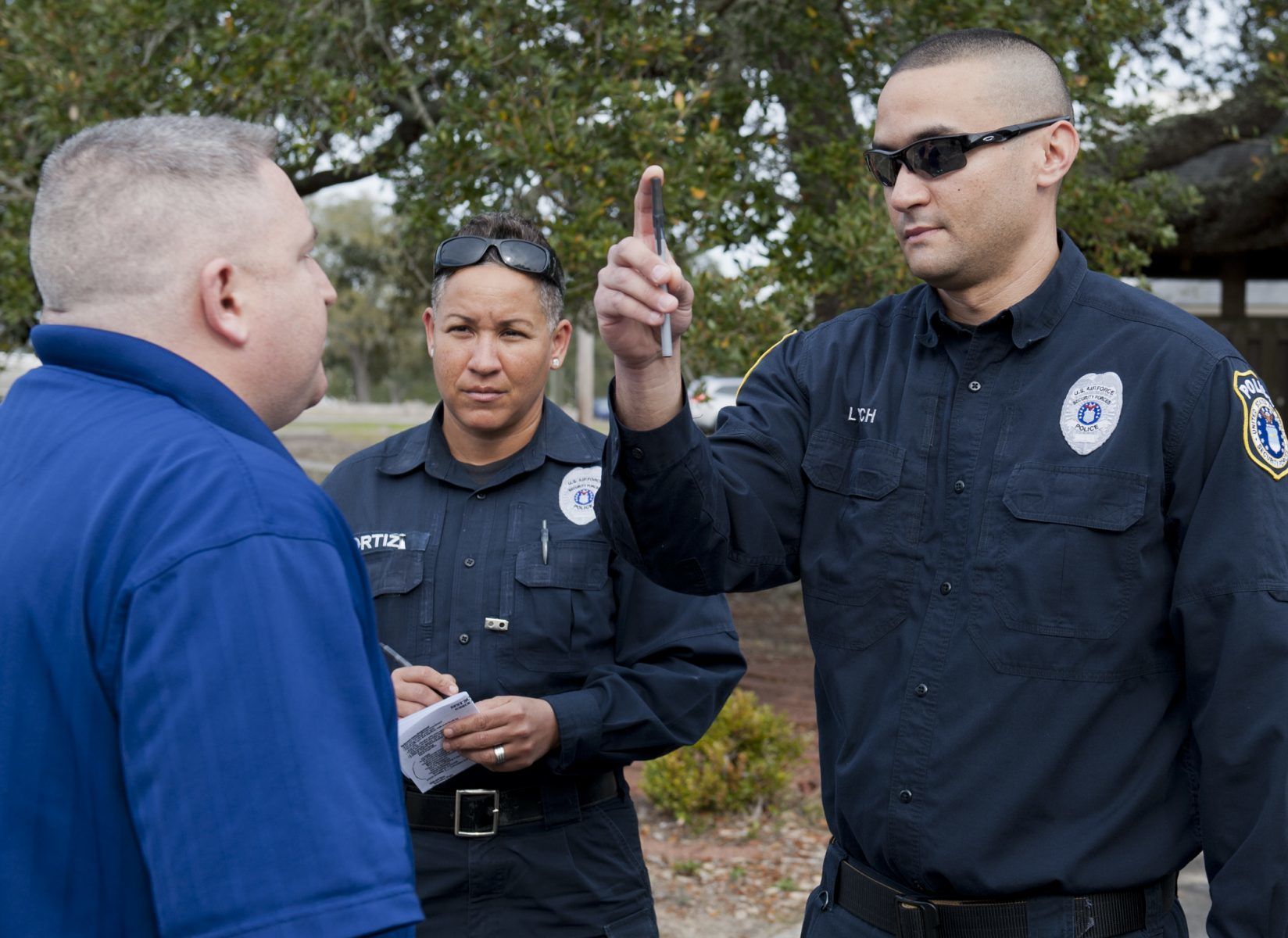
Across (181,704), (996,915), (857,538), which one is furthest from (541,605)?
(181,704)

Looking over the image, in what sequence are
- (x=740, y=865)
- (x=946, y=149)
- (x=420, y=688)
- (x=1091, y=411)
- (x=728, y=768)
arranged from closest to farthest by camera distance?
(x=1091, y=411)
(x=946, y=149)
(x=420, y=688)
(x=740, y=865)
(x=728, y=768)

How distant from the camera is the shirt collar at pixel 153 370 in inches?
58.5

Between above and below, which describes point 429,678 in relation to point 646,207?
below

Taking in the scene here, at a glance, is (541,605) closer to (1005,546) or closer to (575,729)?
(575,729)

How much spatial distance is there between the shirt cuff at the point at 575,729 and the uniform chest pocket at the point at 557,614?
10cm

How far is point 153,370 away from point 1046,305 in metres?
1.64

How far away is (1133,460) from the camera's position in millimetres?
2268

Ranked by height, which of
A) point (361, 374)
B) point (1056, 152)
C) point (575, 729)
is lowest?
point (361, 374)

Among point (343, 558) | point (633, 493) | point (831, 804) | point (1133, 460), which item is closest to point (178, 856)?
point (343, 558)

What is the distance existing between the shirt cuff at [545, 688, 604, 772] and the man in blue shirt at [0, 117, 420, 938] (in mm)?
1327

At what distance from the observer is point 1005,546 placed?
2309 millimetres

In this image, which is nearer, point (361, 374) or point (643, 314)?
point (643, 314)

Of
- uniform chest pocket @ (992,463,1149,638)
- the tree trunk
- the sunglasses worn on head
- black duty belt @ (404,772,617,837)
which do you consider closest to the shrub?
black duty belt @ (404,772,617,837)

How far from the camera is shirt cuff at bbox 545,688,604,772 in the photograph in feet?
9.25
